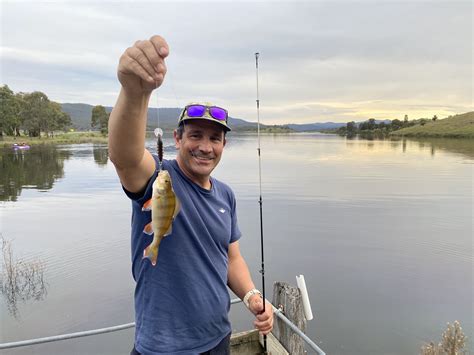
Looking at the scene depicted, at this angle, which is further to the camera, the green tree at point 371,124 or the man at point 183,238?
the green tree at point 371,124

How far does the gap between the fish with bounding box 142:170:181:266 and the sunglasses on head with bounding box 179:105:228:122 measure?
21.6 inches

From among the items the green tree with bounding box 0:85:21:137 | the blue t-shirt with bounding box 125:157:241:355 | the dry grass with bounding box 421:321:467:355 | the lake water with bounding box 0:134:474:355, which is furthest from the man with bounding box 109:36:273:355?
the green tree with bounding box 0:85:21:137

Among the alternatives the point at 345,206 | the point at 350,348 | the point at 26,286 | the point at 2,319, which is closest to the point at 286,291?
the point at 350,348

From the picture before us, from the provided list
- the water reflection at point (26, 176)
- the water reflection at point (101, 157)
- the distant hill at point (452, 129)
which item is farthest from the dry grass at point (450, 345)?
the distant hill at point (452, 129)

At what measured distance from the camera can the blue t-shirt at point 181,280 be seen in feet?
6.93

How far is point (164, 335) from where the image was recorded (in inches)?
83.0

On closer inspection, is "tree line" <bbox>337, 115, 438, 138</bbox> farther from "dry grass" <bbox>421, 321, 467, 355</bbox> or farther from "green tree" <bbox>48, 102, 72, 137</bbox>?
"dry grass" <bbox>421, 321, 467, 355</bbox>

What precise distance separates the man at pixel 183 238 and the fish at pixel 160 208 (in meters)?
0.17

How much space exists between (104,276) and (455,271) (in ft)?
33.6

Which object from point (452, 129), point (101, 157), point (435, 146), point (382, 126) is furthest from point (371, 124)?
point (101, 157)

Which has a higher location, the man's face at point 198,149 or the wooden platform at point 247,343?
the man's face at point 198,149

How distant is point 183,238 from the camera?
214cm

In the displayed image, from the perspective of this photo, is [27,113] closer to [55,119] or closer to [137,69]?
[55,119]

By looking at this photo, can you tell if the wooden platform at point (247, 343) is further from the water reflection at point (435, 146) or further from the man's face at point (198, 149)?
the water reflection at point (435, 146)
